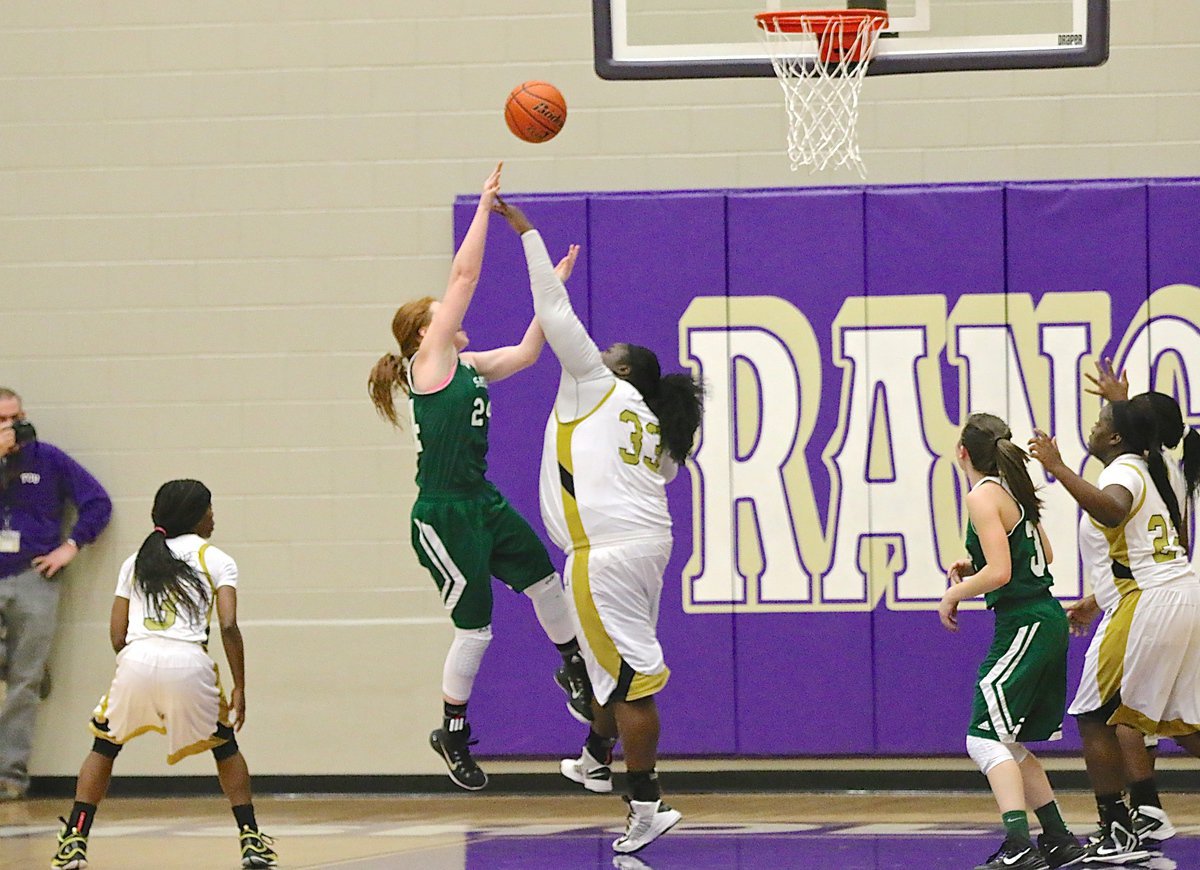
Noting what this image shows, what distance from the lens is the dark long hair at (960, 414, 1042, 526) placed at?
6.04 m

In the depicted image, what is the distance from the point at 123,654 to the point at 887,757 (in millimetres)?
3988


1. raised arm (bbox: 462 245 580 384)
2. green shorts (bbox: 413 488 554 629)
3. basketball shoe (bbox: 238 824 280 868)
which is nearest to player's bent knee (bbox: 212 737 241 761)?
basketball shoe (bbox: 238 824 280 868)

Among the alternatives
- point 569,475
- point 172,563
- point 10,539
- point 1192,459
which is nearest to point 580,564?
point 569,475

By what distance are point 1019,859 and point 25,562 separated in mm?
5378

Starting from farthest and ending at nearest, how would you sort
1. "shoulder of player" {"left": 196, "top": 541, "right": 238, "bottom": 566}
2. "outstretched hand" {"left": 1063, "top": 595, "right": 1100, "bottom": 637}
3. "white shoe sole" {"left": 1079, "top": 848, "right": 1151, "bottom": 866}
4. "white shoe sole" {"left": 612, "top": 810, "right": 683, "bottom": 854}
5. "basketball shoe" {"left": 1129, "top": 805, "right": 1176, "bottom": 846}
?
"shoulder of player" {"left": 196, "top": 541, "right": 238, "bottom": 566} < "outstretched hand" {"left": 1063, "top": 595, "right": 1100, "bottom": 637} < "white shoe sole" {"left": 612, "top": 810, "right": 683, "bottom": 854} < "basketball shoe" {"left": 1129, "top": 805, "right": 1176, "bottom": 846} < "white shoe sole" {"left": 1079, "top": 848, "right": 1151, "bottom": 866}

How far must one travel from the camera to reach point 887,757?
28.7ft

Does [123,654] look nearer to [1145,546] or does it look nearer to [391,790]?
[391,790]

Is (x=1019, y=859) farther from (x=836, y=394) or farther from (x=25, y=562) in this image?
(x=25, y=562)

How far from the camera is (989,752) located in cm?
602

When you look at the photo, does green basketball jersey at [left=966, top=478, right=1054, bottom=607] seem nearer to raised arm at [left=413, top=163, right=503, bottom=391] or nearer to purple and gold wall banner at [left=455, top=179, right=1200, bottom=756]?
raised arm at [left=413, top=163, right=503, bottom=391]

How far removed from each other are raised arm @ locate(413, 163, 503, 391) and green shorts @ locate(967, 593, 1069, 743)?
2.22 m

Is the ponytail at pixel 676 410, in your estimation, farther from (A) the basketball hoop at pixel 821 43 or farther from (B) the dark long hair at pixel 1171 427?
(B) the dark long hair at pixel 1171 427

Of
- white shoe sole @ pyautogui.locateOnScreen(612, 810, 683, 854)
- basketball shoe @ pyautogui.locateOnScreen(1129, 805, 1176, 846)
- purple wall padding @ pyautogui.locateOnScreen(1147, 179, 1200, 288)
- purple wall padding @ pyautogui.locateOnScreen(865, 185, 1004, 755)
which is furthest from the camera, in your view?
purple wall padding @ pyautogui.locateOnScreen(865, 185, 1004, 755)

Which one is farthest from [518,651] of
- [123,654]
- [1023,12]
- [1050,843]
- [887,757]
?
[1023,12]
